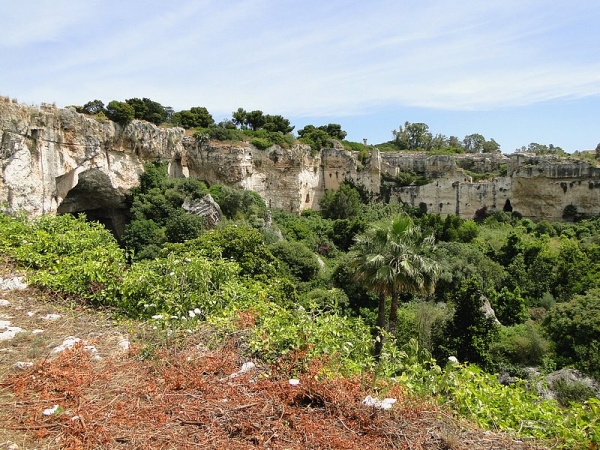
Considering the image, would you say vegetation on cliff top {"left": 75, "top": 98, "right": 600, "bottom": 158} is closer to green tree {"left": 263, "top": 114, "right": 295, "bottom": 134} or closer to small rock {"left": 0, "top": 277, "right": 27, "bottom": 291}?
green tree {"left": 263, "top": 114, "right": 295, "bottom": 134}

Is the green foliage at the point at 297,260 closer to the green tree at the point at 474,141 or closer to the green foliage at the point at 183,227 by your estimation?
the green foliage at the point at 183,227

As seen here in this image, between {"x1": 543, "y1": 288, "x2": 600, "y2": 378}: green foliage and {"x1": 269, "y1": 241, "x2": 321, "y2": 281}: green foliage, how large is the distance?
9.91 m

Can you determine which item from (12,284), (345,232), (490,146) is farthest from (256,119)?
(490,146)

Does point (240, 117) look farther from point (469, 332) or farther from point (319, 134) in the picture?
point (469, 332)

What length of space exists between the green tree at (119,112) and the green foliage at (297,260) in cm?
1076

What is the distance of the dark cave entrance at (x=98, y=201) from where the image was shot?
77.6 ft

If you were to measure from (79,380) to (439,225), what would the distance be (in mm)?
27864

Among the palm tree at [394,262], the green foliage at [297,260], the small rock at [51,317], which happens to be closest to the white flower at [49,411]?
the small rock at [51,317]

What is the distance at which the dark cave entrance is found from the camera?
77.6 ft

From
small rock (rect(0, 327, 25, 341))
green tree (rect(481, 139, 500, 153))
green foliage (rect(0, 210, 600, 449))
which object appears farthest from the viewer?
green tree (rect(481, 139, 500, 153))

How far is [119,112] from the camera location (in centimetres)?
2400

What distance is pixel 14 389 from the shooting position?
3.84 metres

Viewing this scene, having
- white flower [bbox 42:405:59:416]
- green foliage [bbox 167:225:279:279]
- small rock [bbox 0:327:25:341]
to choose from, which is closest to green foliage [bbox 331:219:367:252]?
green foliage [bbox 167:225:279:279]

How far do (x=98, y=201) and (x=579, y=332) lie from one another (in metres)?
23.9
